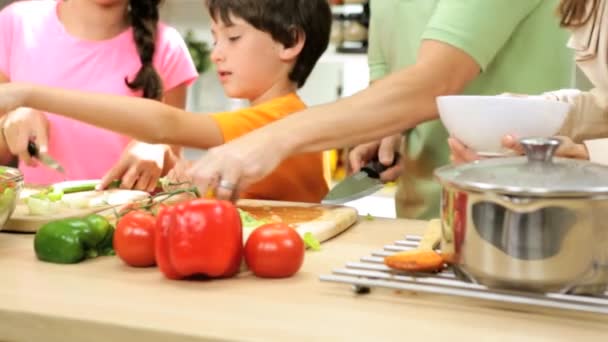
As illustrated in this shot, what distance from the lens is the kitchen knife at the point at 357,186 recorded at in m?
1.41

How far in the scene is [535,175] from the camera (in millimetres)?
813

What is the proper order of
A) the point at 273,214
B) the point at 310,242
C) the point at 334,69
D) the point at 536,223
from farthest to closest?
1. the point at 334,69
2. the point at 273,214
3. the point at 310,242
4. the point at 536,223

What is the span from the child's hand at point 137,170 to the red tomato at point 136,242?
55cm

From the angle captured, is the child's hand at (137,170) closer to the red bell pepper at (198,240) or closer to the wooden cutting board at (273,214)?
the wooden cutting board at (273,214)

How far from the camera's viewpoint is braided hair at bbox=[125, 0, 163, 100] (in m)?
1.88

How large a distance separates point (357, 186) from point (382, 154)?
5.8 inches

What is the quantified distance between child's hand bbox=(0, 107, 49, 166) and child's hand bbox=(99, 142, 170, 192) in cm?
14

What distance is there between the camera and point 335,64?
3.20 meters

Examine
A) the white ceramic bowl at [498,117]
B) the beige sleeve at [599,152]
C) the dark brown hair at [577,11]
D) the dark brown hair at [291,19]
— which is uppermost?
the dark brown hair at [577,11]

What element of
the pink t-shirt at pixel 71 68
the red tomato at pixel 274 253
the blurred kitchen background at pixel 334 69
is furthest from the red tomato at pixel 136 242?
the blurred kitchen background at pixel 334 69

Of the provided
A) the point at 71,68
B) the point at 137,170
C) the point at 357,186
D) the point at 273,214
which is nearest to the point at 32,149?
the point at 137,170

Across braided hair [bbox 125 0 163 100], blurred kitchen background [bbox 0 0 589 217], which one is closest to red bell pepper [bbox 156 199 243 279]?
braided hair [bbox 125 0 163 100]

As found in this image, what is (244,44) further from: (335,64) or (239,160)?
(335,64)

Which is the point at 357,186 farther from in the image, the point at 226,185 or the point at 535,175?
the point at 535,175
